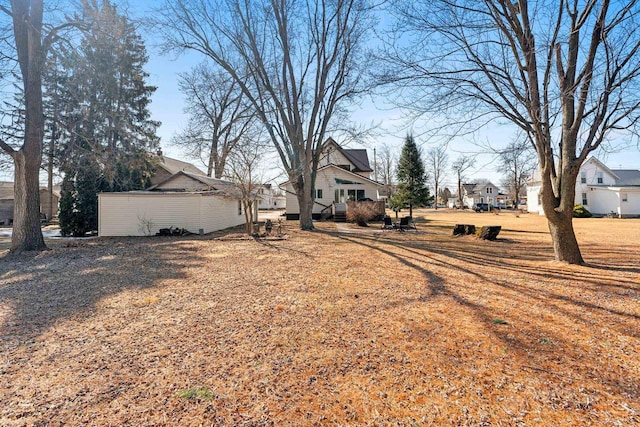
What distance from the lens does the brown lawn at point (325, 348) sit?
2.32 metres

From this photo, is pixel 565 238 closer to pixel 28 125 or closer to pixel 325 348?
pixel 325 348

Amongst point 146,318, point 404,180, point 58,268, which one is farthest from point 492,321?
point 404,180

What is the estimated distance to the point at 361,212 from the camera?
20125mm

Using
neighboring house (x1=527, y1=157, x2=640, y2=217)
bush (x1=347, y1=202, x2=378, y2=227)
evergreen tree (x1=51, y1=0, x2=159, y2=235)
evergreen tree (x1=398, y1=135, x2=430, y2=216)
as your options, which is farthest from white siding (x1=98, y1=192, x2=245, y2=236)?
neighboring house (x1=527, y1=157, x2=640, y2=217)

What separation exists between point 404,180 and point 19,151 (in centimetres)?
2774

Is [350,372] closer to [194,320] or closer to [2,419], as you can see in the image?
[194,320]

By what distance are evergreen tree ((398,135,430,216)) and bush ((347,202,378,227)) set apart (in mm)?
9721

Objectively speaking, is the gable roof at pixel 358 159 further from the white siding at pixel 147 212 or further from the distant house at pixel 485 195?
the distant house at pixel 485 195

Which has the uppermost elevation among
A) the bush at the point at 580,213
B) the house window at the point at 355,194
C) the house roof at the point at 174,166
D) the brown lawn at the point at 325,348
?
the house roof at the point at 174,166

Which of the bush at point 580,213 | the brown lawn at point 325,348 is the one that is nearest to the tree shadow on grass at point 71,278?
the brown lawn at point 325,348

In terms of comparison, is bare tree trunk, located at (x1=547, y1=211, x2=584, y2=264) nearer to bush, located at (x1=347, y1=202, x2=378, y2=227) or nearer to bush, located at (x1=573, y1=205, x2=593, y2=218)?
bush, located at (x1=347, y1=202, x2=378, y2=227)

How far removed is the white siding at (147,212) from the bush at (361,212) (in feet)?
30.7

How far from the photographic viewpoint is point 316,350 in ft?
Answer: 10.6

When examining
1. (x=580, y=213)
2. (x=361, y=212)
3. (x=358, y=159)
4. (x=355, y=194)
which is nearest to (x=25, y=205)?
(x=361, y=212)
